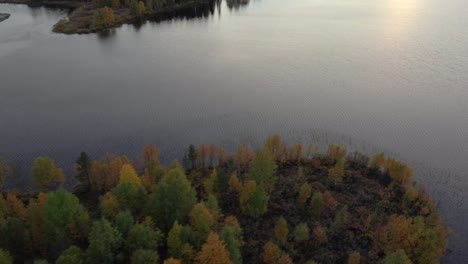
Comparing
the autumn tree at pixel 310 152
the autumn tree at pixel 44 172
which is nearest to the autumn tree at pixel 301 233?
the autumn tree at pixel 310 152

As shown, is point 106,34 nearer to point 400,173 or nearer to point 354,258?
point 400,173

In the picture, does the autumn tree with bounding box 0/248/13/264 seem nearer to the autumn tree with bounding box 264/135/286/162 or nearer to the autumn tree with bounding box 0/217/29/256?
the autumn tree with bounding box 0/217/29/256

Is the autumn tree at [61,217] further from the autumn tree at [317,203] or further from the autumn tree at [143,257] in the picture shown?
the autumn tree at [317,203]

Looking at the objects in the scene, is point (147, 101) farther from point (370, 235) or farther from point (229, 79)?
point (370, 235)

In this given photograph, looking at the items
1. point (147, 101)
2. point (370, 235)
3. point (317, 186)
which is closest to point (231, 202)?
point (317, 186)

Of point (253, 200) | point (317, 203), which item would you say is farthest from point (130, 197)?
point (317, 203)
